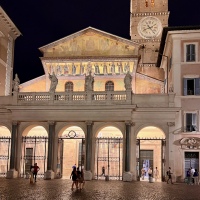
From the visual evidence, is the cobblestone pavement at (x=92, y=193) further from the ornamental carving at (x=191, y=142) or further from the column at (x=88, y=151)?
the column at (x=88, y=151)

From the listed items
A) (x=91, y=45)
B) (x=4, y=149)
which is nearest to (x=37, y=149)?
(x=4, y=149)

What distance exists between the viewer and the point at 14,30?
43.9m

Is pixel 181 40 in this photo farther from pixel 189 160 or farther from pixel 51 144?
pixel 51 144

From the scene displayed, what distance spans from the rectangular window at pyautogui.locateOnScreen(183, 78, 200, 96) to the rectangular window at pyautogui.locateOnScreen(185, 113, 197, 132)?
70.2 inches

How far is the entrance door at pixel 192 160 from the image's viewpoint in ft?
107

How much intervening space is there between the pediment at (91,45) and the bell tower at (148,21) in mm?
18434

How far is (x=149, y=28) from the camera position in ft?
211

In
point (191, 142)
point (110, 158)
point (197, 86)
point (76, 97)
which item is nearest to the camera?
point (191, 142)

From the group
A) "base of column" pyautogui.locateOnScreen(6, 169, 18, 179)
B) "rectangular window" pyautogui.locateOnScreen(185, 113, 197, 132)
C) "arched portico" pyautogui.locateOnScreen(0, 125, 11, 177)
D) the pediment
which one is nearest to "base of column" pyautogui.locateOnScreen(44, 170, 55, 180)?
"base of column" pyautogui.locateOnScreen(6, 169, 18, 179)

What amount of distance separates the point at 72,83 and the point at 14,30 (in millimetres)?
8322

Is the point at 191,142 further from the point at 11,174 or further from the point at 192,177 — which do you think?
the point at 11,174

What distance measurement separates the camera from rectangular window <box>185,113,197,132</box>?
108 ft

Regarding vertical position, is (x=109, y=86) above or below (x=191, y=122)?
above

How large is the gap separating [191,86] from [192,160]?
5.99m
